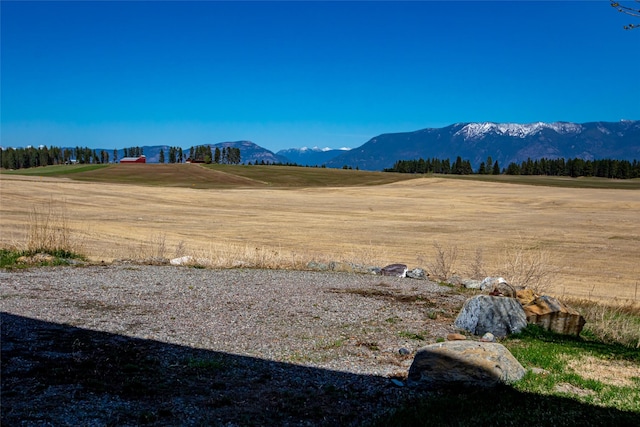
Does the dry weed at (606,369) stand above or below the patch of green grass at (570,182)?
above

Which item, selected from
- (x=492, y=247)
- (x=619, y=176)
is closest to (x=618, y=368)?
(x=492, y=247)

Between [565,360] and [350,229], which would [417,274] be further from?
[350,229]

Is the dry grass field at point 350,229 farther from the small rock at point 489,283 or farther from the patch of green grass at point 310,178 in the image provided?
the patch of green grass at point 310,178

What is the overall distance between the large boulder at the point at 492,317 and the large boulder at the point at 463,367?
9.86ft

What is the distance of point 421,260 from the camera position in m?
24.6

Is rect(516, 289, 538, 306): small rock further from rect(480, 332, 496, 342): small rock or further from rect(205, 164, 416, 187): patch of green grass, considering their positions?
rect(205, 164, 416, 187): patch of green grass

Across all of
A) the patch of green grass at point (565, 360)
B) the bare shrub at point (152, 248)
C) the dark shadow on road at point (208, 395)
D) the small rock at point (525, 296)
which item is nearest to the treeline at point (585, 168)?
the bare shrub at point (152, 248)

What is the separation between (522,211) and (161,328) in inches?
1999

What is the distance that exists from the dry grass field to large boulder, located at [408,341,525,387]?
11208 mm

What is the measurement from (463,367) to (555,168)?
620 feet

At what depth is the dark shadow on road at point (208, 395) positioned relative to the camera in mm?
6512

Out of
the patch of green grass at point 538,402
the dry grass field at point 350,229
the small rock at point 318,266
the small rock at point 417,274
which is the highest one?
the patch of green grass at point 538,402

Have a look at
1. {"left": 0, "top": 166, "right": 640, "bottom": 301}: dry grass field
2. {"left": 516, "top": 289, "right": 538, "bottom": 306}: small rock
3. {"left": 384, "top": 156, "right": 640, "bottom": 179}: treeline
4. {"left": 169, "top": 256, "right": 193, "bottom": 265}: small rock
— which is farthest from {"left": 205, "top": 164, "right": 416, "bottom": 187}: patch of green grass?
{"left": 516, "top": 289, "right": 538, "bottom": 306}: small rock

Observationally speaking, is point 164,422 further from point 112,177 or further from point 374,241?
point 112,177
